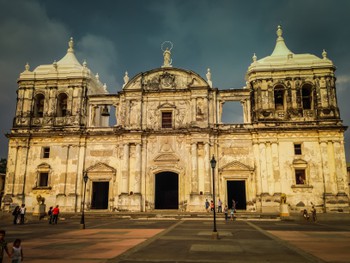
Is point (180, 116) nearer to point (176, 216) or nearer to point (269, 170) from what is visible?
point (269, 170)

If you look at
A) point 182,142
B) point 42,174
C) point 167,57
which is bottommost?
point 42,174

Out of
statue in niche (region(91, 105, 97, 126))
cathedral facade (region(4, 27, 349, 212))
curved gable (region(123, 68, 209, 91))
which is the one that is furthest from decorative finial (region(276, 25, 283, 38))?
statue in niche (region(91, 105, 97, 126))

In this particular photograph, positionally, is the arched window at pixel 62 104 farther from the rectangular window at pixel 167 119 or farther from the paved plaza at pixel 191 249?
the paved plaza at pixel 191 249

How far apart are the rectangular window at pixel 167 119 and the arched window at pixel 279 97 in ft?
34.4

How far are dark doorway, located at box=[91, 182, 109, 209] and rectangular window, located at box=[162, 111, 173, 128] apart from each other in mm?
8608

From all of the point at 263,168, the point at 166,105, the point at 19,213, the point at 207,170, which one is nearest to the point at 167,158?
the point at 207,170

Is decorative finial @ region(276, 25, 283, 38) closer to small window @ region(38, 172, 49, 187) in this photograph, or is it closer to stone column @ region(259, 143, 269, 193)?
stone column @ region(259, 143, 269, 193)

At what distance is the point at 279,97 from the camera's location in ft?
103

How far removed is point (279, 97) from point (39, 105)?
2504cm

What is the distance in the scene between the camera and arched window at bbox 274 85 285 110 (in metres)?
30.9

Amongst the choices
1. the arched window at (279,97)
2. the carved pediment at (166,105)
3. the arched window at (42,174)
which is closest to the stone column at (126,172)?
the carved pediment at (166,105)

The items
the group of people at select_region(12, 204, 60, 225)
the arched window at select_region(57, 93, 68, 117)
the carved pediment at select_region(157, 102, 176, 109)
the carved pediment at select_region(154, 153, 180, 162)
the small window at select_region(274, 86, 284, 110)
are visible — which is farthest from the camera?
the arched window at select_region(57, 93, 68, 117)

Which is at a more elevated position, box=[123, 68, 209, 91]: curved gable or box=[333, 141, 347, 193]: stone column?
box=[123, 68, 209, 91]: curved gable

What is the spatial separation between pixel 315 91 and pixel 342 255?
23235 millimetres
